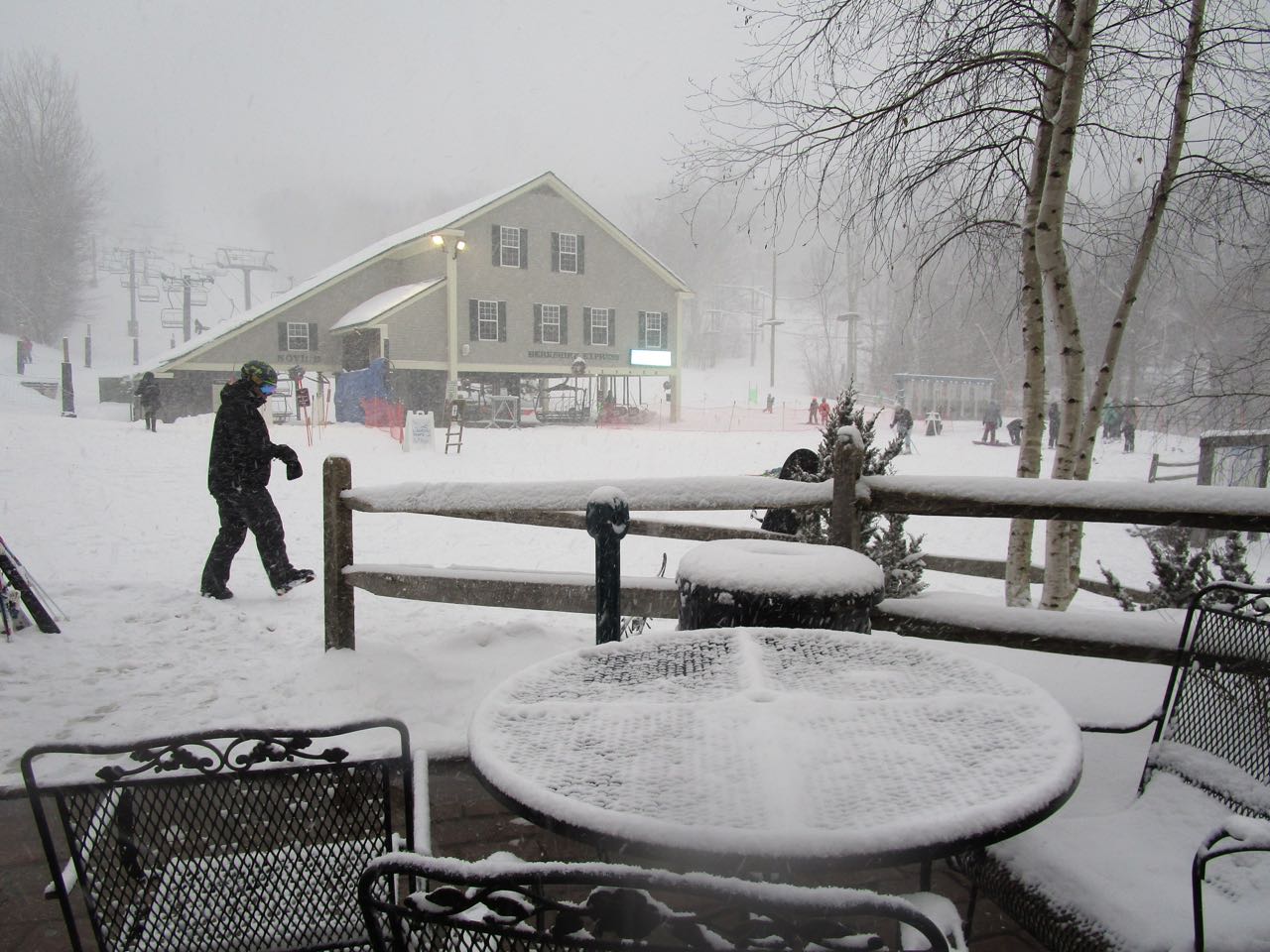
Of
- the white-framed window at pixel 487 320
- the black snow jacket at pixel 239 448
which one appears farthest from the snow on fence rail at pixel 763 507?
the white-framed window at pixel 487 320

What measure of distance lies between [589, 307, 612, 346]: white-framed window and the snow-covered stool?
3026cm

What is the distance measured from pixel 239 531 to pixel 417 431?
590 inches

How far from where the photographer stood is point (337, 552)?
4238 millimetres

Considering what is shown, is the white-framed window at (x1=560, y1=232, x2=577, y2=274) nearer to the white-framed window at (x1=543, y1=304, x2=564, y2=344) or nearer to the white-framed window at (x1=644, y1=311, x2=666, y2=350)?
the white-framed window at (x1=543, y1=304, x2=564, y2=344)

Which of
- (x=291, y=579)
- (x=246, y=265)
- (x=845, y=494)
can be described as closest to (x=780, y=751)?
(x=845, y=494)

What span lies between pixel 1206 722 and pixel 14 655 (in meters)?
6.10

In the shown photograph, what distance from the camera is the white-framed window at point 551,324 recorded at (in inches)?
1238

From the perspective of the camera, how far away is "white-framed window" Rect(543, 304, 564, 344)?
31438 mm

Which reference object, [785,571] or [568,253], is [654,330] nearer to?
[568,253]

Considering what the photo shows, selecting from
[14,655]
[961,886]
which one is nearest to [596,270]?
[14,655]

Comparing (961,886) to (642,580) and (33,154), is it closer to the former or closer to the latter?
(642,580)

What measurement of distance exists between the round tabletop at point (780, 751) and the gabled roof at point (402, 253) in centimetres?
2896

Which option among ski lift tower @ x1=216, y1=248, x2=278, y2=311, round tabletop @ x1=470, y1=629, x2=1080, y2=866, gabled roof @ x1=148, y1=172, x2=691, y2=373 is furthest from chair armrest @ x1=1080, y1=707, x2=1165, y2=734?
ski lift tower @ x1=216, y1=248, x2=278, y2=311

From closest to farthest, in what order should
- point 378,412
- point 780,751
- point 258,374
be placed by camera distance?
point 780,751
point 258,374
point 378,412
